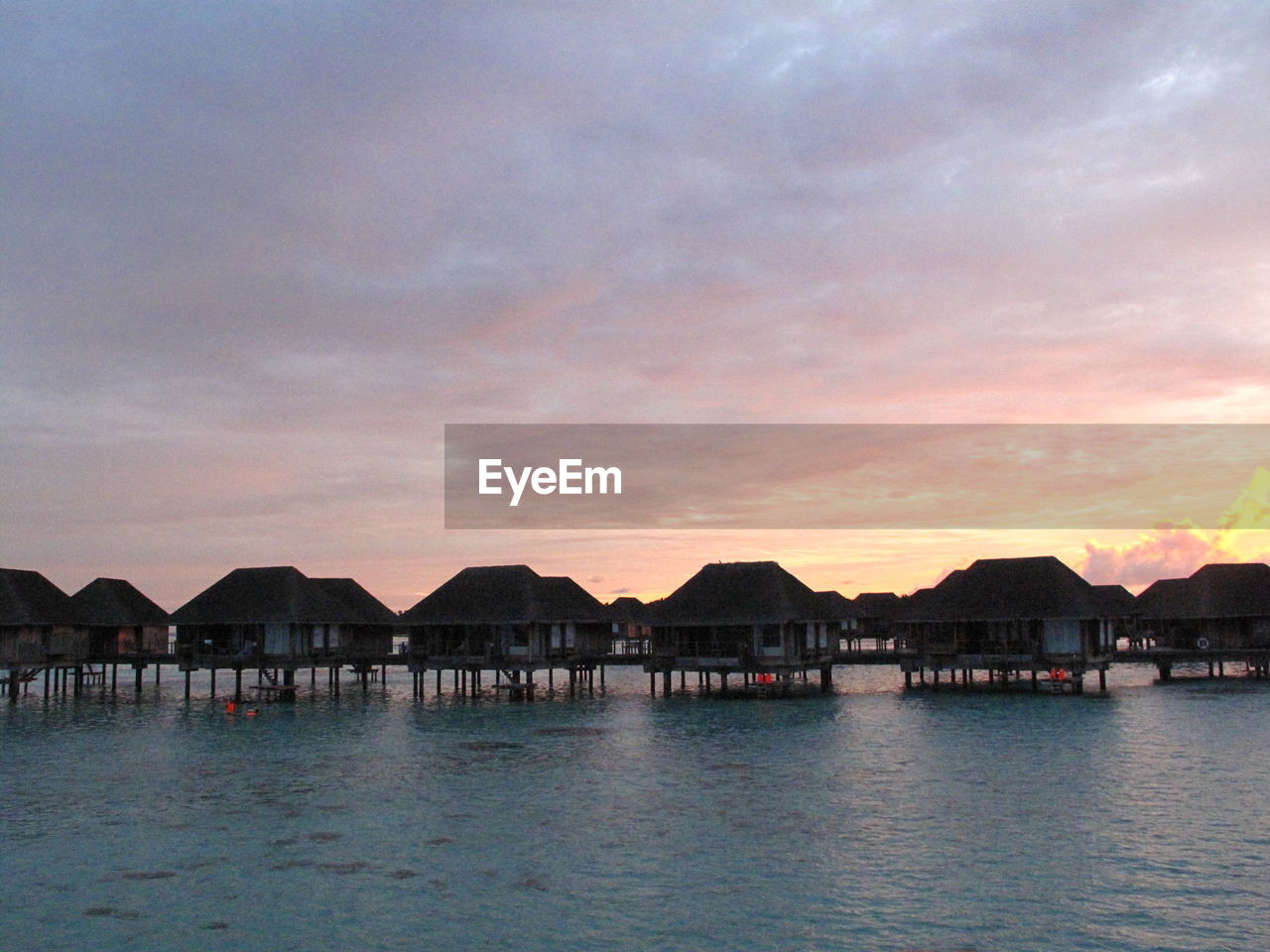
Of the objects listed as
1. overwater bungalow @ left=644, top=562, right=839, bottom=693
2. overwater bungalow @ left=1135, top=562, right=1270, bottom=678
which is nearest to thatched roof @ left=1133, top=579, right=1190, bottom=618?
overwater bungalow @ left=1135, top=562, right=1270, bottom=678

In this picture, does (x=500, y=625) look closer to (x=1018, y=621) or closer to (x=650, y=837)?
(x=1018, y=621)

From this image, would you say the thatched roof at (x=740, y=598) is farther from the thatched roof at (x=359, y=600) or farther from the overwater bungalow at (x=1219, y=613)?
the overwater bungalow at (x=1219, y=613)

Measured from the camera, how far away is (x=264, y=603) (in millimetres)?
57562

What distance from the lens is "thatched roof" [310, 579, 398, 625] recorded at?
208ft

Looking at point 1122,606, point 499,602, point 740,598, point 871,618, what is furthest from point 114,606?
point 1122,606

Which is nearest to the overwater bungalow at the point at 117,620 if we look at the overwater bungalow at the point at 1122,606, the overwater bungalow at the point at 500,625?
the overwater bungalow at the point at 500,625

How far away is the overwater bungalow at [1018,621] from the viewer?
52344 millimetres

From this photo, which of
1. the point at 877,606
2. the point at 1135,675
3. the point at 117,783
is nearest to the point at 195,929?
the point at 117,783

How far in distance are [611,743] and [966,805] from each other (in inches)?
607

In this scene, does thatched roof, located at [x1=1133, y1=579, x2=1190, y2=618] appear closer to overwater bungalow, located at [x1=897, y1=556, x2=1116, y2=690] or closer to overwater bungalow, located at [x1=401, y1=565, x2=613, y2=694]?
overwater bungalow, located at [x1=897, y1=556, x2=1116, y2=690]

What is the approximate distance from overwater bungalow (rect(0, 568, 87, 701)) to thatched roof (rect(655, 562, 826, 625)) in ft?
110

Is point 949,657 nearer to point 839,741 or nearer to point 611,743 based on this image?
point 839,741

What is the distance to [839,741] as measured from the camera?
124ft

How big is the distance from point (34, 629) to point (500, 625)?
2607 centimetres
